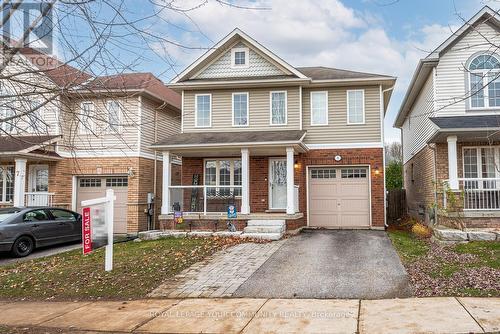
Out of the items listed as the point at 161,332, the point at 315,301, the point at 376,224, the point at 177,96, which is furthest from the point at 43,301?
the point at 177,96

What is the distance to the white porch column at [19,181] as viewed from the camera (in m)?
16.3

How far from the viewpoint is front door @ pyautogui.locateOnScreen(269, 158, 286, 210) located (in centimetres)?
1684

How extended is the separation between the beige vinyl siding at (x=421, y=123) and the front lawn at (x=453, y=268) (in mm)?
3984

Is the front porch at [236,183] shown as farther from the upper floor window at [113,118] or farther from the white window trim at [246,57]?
the upper floor window at [113,118]

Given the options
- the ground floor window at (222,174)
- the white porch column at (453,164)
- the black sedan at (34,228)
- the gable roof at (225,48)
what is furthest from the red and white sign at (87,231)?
the white porch column at (453,164)

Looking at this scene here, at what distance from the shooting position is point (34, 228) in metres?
13.5

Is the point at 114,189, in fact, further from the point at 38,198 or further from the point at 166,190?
the point at 166,190

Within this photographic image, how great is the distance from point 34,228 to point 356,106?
1216 cm

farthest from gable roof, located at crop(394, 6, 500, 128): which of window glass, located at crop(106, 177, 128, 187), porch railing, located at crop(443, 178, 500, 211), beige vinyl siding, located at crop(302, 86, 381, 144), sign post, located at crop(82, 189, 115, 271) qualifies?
window glass, located at crop(106, 177, 128, 187)

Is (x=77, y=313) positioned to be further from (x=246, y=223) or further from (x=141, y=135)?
(x=141, y=135)

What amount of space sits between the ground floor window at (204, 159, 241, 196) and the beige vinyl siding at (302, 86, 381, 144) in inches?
122

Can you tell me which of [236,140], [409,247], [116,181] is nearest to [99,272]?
[236,140]

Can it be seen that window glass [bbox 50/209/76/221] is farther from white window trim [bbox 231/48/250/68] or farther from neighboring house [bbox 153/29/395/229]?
white window trim [bbox 231/48/250/68]

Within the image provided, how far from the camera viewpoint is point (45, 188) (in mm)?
17781
